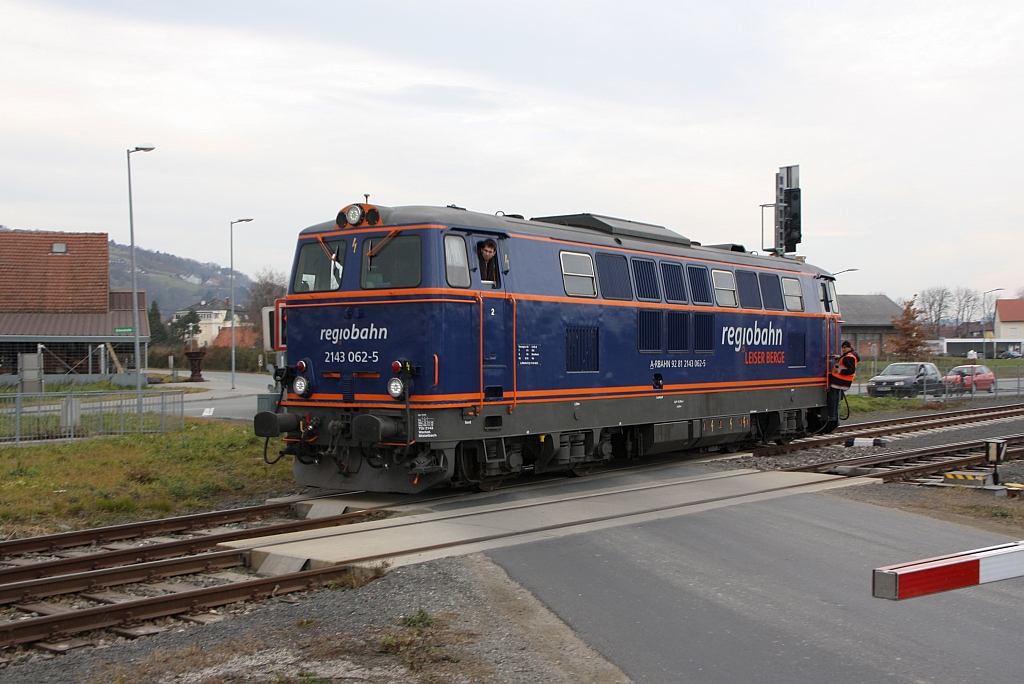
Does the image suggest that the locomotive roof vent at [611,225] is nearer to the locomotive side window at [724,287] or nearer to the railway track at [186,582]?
the locomotive side window at [724,287]

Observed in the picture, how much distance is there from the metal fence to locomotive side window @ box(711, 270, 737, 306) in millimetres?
10731

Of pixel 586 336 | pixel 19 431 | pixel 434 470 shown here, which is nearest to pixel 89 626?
pixel 434 470

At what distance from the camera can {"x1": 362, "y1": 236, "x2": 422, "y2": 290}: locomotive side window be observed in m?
11.5

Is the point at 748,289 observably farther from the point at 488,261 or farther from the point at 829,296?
the point at 488,261

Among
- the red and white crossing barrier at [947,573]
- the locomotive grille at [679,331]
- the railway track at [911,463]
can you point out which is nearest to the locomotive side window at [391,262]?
the locomotive grille at [679,331]

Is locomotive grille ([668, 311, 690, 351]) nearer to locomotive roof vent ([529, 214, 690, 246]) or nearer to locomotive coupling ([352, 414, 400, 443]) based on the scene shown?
locomotive roof vent ([529, 214, 690, 246])

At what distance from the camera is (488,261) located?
472 inches

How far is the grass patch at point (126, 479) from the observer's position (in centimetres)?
1227

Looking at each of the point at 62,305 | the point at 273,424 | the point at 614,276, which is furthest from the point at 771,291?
the point at 62,305

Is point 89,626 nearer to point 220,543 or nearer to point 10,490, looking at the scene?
point 220,543

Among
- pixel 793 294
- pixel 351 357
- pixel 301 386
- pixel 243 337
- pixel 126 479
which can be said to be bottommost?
pixel 126 479

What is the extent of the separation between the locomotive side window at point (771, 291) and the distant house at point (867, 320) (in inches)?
2183

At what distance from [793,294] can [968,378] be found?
2284 centimetres

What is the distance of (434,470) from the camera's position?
1149cm
